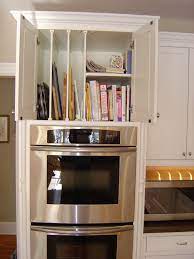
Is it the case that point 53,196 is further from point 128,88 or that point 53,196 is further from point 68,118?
point 128,88

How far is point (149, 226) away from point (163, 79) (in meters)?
1.15

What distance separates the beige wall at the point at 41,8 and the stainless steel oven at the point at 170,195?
51.9 inches

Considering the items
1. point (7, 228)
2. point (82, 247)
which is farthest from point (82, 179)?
point (7, 228)

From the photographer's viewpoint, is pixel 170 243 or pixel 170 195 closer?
pixel 170 243

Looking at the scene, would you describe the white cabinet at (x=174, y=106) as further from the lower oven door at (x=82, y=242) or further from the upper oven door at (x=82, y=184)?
the lower oven door at (x=82, y=242)

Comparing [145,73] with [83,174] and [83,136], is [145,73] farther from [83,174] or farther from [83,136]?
[83,174]

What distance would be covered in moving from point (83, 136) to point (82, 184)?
34cm

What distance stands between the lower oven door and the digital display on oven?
606 millimetres

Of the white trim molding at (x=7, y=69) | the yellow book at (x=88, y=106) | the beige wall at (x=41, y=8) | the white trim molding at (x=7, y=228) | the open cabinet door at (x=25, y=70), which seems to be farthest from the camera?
the white trim molding at (x=7, y=228)

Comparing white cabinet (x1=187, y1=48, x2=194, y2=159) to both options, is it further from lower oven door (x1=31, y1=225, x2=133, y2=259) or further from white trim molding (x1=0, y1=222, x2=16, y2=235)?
white trim molding (x1=0, y1=222, x2=16, y2=235)

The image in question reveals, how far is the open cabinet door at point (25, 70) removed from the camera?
143cm

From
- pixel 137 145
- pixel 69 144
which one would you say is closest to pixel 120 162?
pixel 137 145

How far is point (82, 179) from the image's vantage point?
5.62 feet

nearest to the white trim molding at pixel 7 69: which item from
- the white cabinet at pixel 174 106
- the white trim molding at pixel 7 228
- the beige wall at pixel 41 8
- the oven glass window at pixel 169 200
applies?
the beige wall at pixel 41 8
